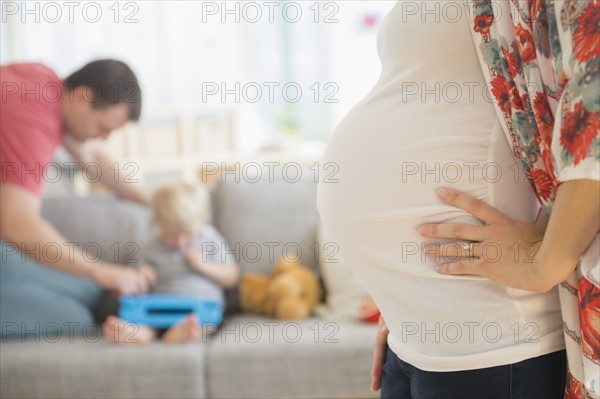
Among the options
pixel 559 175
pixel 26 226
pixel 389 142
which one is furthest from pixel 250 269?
pixel 559 175

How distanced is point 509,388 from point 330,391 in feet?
3.45

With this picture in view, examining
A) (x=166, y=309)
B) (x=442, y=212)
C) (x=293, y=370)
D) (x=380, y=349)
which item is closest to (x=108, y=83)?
(x=166, y=309)

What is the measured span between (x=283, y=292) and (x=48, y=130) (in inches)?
31.9

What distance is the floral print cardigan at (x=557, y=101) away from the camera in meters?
0.59

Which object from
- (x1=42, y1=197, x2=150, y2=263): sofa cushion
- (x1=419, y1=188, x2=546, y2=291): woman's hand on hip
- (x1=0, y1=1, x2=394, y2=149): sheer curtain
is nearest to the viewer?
(x1=419, y1=188, x2=546, y2=291): woman's hand on hip

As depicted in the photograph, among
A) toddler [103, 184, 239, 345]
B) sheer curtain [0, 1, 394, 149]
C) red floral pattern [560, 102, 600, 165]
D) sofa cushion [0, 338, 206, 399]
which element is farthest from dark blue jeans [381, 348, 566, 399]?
sheer curtain [0, 1, 394, 149]

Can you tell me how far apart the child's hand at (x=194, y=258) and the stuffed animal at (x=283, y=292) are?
6.3 inches

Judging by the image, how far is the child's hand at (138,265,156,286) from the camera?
2.01 m

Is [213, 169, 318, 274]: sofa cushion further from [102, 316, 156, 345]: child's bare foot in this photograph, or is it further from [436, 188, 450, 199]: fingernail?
[436, 188, 450, 199]: fingernail

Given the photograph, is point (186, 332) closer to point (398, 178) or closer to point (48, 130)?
point (48, 130)

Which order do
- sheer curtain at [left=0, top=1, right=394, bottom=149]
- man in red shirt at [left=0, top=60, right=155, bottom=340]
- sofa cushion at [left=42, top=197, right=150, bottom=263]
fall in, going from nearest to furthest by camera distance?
man in red shirt at [left=0, top=60, right=155, bottom=340] < sofa cushion at [left=42, top=197, right=150, bottom=263] < sheer curtain at [left=0, top=1, right=394, bottom=149]

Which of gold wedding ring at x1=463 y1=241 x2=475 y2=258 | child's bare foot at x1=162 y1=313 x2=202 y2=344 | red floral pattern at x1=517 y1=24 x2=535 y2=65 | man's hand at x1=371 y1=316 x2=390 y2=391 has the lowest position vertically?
child's bare foot at x1=162 y1=313 x2=202 y2=344

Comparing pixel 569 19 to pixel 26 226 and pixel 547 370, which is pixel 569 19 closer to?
pixel 547 370

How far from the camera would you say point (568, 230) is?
63cm
